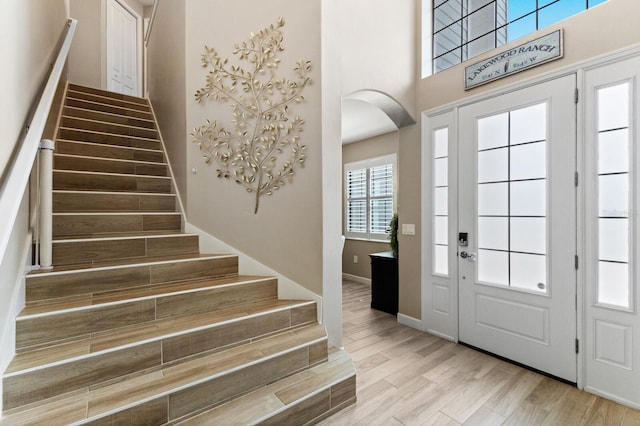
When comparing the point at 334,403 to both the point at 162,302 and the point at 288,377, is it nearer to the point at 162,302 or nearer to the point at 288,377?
the point at 288,377

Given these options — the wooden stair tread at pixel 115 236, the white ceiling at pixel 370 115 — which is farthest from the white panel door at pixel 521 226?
the wooden stair tread at pixel 115 236

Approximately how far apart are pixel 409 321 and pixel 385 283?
61 cm

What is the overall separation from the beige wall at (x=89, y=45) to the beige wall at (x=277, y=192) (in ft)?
11.2

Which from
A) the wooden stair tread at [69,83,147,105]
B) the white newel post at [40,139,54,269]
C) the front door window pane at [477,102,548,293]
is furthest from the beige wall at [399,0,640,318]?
the wooden stair tread at [69,83,147,105]

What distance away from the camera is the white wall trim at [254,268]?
244 centimetres

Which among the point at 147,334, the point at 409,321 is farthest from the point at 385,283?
the point at 147,334

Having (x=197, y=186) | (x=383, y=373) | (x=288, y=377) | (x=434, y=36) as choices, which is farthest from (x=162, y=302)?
(x=434, y=36)

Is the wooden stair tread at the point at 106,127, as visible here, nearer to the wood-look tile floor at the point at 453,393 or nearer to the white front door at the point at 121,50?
the white front door at the point at 121,50

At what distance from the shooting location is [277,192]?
100 inches

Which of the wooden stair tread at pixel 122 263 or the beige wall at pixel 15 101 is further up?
the beige wall at pixel 15 101

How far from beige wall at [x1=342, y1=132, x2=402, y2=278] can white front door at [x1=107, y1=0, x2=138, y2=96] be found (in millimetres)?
4316

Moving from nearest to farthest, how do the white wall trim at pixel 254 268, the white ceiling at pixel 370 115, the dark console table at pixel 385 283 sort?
the white wall trim at pixel 254 268 → the white ceiling at pixel 370 115 → the dark console table at pixel 385 283

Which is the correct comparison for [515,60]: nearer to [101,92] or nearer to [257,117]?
[257,117]

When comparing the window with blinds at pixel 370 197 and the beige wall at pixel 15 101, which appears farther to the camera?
the window with blinds at pixel 370 197
